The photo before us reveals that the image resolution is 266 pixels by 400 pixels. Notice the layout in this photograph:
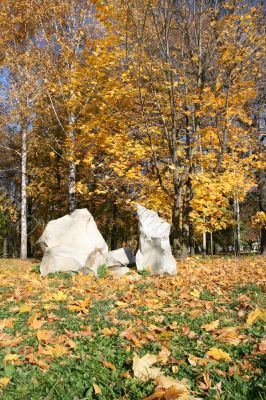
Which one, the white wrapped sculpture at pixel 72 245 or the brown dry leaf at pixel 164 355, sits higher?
the white wrapped sculpture at pixel 72 245

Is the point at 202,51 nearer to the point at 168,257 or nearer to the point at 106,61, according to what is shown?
the point at 106,61

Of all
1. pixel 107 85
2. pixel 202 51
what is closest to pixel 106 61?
pixel 107 85

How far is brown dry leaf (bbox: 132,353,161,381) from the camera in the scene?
124 inches

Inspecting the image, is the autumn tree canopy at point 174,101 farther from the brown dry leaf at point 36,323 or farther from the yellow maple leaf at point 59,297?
the brown dry leaf at point 36,323

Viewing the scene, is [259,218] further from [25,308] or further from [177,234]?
[25,308]

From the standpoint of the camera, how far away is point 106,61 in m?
9.80

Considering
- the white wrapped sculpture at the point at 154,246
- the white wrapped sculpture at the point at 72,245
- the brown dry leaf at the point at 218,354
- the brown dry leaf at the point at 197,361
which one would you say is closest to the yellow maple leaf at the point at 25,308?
the brown dry leaf at the point at 197,361

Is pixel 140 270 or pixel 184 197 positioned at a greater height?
pixel 184 197

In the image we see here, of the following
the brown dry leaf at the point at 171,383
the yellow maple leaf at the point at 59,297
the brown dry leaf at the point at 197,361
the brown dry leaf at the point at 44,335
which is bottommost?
the brown dry leaf at the point at 171,383

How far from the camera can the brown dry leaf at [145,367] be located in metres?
3.16

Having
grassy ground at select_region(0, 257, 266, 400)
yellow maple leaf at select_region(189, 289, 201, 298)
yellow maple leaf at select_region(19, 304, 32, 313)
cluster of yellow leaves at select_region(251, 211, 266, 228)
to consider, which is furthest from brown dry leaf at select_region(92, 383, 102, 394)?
cluster of yellow leaves at select_region(251, 211, 266, 228)

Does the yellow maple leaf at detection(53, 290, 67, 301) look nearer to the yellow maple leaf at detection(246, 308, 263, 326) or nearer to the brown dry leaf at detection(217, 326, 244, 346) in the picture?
the brown dry leaf at detection(217, 326, 244, 346)

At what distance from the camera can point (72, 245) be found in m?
9.07

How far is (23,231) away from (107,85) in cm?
983
